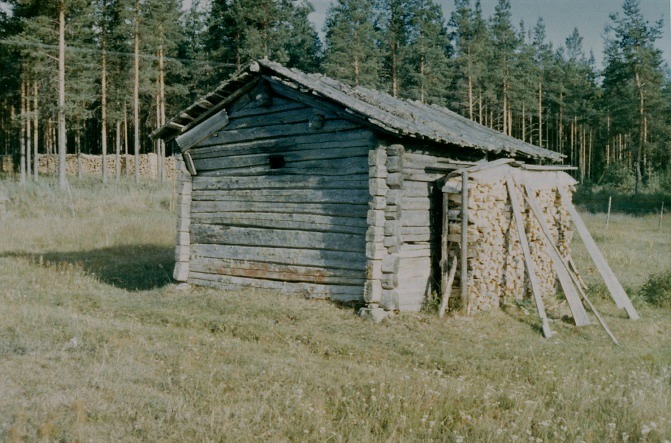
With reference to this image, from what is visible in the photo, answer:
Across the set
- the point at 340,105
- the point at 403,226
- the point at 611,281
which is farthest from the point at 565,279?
the point at 340,105

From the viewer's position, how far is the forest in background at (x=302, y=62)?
29.7 metres

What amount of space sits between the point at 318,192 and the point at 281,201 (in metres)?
0.87

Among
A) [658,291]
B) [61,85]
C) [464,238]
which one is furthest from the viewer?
[61,85]

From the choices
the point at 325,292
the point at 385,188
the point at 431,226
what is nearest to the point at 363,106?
the point at 385,188

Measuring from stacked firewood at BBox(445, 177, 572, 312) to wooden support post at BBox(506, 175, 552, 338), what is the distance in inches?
6.5

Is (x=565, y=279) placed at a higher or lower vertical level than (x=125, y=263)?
higher

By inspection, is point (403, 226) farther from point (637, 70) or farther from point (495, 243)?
point (637, 70)

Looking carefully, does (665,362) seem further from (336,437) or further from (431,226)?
(336,437)

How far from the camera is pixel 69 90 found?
101 feet

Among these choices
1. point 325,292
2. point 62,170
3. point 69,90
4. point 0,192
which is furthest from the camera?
point 69,90

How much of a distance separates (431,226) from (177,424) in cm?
659

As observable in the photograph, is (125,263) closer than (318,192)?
No

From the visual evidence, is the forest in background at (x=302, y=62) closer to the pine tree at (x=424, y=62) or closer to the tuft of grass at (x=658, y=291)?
the pine tree at (x=424, y=62)

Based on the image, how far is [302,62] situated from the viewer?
40406 millimetres
